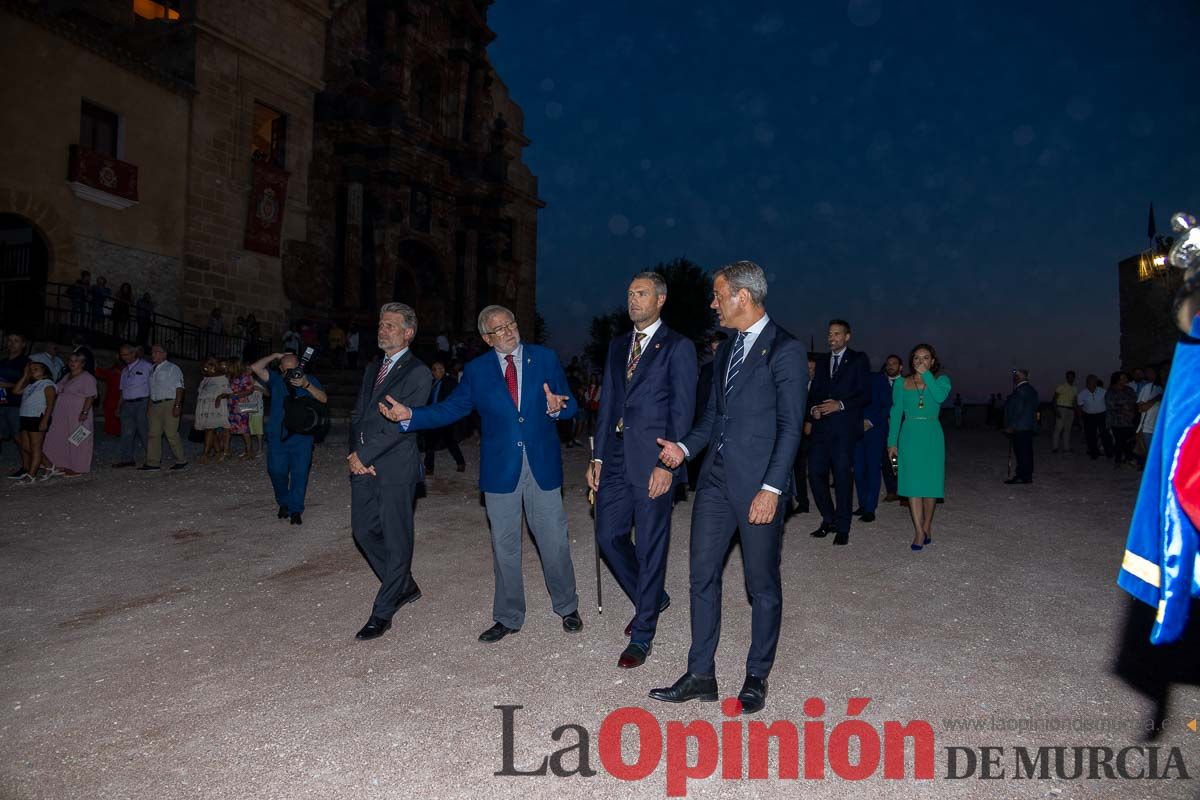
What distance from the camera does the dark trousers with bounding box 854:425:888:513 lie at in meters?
8.30

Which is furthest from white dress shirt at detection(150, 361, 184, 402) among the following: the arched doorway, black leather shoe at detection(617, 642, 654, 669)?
black leather shoe at detection(617, 642, 654, 669)

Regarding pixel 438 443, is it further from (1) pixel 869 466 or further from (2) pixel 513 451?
(2) pixel 513 451

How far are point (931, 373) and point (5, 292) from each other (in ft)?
61.2

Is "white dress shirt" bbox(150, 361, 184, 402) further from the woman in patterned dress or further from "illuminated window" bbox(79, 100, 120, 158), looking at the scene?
"illuminated window" bbox(79, 100, 120, 158)

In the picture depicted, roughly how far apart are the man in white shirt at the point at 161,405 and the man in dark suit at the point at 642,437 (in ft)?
31.5

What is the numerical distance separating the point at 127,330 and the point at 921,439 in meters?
18.1

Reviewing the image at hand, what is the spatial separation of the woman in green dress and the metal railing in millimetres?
14795

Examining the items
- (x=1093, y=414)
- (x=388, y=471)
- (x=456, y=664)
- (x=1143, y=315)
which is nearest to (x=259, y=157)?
(x=388, y=471)

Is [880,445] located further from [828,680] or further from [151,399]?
[151,399]

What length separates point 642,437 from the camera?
415 cm

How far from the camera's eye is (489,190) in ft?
106

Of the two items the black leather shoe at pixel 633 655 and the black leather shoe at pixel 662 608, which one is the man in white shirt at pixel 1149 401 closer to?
the black leather shoe at pixel 662 608

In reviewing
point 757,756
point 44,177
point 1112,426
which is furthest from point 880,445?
point 44,177

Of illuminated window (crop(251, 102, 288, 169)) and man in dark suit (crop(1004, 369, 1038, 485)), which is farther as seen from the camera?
illuminated window (crop(251, 102, 288, 169))
